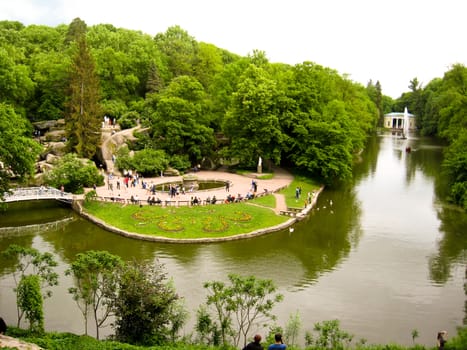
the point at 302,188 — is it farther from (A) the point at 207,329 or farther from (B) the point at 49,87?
(B) the point at 49,87

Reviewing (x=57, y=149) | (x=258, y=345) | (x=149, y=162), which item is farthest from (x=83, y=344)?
(x=57, y=149)

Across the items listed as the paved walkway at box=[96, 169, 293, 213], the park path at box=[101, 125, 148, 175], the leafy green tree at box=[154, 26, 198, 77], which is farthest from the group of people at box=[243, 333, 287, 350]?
the leafy green tree at box=[154, 26, 198, 77]

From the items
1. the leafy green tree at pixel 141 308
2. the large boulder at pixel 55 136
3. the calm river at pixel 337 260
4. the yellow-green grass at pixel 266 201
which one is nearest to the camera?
the leafy green tree at pixel 141 308

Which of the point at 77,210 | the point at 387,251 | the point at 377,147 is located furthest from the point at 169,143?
the point at 377,147

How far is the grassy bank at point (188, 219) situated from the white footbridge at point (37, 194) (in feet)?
7.60

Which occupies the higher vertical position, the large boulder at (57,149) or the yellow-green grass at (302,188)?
the large boulder at (57,149)

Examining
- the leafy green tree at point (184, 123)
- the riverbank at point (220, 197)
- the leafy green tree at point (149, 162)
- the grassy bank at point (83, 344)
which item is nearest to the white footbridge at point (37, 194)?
the riverbank at point (220, 197)

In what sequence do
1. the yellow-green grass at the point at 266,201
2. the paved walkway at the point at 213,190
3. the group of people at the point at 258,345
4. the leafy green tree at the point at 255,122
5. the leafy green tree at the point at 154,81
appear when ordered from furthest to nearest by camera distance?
1. the leafy green tree at the point at 154,81
2. the leafy green tree at the point at 255,122
3. the paved walkway at the point at 213,190
4. the yellow-green grass at the point at 266,201
5. the group of people at the point at 258,345

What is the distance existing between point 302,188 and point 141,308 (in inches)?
1196

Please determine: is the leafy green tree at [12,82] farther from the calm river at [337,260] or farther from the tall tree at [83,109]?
the calm river at [337,260]

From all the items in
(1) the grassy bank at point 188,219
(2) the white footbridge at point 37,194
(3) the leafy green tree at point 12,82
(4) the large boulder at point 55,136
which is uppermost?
(3) the leafy green tree at point 12,82

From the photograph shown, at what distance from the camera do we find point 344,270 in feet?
86.7

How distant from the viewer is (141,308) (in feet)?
52.0

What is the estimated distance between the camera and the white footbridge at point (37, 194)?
35344 millimetres
